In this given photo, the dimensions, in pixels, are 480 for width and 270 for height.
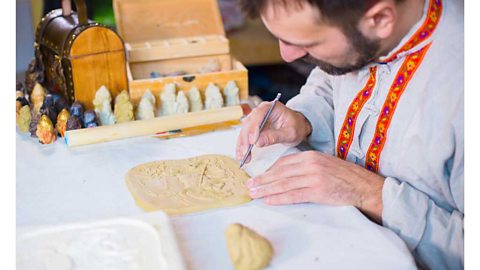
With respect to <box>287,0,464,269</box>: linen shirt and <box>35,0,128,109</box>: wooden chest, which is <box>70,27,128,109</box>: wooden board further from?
<box>287,0,464,269</box>: linen shirt

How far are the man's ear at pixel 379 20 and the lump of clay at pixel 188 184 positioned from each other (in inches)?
17.0

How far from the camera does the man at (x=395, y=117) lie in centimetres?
114

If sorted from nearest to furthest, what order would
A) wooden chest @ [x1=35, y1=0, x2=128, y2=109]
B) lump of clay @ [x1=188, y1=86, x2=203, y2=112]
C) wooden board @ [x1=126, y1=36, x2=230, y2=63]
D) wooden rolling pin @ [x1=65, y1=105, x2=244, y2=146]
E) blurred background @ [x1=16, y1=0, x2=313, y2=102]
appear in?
wooden rolling pin @ [x1=65, y1=105, x2=244, y2=146] → wooden chest @ [x1=35, y1=0, x2=128, y2=109] → lump of clay @ [x1=188, y1=86, x2=203, y2=112] → wooden board @ [x1=126, y1=36, x2=230, y2=63] → blurred background @ [x1=16, y1=0, x2=313, y2=102]

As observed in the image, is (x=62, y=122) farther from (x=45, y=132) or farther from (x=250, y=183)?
(x=250, y=183)

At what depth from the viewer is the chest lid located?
197cm

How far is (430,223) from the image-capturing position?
1.15 meters

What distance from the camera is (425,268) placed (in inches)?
46.1

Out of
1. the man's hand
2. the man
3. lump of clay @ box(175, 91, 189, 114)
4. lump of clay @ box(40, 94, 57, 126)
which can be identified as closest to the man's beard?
the man

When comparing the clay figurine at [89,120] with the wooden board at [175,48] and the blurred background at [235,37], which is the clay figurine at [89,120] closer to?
the wooden board at [175,48]

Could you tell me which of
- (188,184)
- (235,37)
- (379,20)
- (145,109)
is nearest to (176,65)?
(145,109)

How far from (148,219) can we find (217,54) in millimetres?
952

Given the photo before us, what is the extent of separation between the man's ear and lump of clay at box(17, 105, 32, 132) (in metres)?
1.01

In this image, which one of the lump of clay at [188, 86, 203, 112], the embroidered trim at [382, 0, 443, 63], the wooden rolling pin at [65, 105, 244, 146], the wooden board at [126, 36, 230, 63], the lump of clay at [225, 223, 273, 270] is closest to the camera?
the lump of clay at [225, 223, 273, 270]

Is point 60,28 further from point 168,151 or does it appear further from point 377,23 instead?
point 377,23
